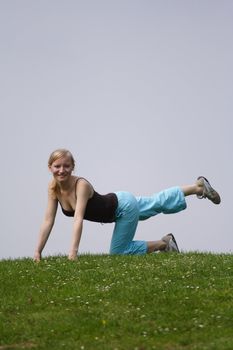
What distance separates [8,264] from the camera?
1648cm

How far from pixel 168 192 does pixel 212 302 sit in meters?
6.47

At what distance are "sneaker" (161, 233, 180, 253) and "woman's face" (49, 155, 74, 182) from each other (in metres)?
3.65

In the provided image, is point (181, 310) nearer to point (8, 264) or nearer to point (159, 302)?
point (159, 302)

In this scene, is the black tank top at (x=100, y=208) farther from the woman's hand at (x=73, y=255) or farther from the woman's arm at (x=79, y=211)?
the woman's hand at (x=73, y=255)

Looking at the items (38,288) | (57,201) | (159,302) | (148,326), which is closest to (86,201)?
(57,201)

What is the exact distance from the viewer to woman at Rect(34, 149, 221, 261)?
16.4 metres

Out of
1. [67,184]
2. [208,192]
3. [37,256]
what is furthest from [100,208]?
[208,192]

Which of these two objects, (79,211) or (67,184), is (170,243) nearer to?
(79,211)

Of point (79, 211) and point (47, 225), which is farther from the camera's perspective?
point (47, 225)

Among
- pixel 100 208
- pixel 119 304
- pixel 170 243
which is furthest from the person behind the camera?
pixel 170 243

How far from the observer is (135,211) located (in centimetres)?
1797

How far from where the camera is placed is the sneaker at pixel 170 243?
734 inches

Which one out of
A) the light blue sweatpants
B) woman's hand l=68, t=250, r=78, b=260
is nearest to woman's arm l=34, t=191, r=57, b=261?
woman's hand l=68, t=250, r=78, b=260

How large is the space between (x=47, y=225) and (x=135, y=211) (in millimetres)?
2316
